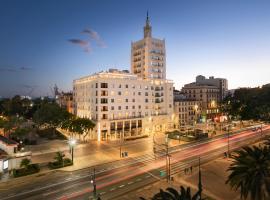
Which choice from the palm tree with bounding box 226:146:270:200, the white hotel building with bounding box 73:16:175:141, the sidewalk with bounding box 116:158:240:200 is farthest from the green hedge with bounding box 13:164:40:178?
the palm tree with bounding box 226:146:270:200

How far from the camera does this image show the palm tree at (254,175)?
68.8 ft

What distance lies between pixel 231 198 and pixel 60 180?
29.1 metres

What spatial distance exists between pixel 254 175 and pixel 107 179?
82.6 feet

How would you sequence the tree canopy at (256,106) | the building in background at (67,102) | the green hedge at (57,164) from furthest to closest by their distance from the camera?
the building in background at (67,102) < the tree canopy at (256,106) < the green hedge at (57,164)

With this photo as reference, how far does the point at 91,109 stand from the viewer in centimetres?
7662

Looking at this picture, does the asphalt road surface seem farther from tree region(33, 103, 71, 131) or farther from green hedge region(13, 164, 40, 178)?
tree region(33, 103, 71, 131)

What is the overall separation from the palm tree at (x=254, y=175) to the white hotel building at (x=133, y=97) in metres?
54.1

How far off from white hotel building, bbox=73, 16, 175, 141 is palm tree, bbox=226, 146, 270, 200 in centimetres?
5408

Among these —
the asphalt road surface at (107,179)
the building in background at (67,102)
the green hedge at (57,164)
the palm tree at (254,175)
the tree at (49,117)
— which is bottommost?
the asphalt road surface at (107,179)

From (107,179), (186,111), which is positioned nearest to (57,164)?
(107,179)

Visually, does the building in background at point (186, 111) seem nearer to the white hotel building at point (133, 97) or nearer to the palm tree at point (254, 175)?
the white hotel building at point (133, 97)

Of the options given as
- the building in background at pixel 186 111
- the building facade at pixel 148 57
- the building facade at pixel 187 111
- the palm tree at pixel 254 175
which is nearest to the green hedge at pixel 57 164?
the palm tree at pixel 254 175

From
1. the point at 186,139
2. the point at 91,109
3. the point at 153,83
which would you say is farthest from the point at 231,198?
the point at 153,83

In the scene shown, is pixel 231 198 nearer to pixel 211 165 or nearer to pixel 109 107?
pixel 211 165
